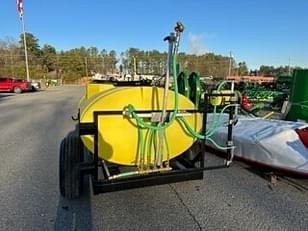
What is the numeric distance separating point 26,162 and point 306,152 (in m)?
4.35

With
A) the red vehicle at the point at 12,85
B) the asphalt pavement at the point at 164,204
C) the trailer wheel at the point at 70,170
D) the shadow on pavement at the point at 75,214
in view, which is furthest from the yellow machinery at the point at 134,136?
the red vehicle at the point at 12,85

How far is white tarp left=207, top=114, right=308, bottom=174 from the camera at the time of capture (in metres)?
3.89

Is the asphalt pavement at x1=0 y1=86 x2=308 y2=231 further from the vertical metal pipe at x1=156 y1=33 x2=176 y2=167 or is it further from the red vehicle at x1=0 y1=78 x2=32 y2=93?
the red vehicle at x1=0 y1=78 x2=32 y2=93

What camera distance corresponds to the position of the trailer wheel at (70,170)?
3484 mm

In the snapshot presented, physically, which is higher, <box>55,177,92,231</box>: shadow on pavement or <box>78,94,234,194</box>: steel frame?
<box>78,94,234,194</box>: steel frame

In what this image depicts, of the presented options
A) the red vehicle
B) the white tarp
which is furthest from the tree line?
the white tarp

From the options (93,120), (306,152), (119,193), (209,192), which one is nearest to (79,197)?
(119,193)

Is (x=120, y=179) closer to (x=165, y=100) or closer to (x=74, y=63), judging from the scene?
(x=165, y=100)

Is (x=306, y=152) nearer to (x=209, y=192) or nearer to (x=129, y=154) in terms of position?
(x=209, y=192)

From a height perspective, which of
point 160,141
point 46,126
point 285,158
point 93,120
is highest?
point 93,120

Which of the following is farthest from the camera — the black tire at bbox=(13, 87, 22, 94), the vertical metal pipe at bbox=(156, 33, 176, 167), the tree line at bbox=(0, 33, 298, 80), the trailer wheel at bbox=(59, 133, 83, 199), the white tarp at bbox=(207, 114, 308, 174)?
the tree line at bbox=(0, 33, 298, 80)

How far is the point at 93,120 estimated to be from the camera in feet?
10.3

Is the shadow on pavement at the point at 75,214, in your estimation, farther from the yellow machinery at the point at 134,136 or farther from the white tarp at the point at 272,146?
the white tarp at the point at 272,146

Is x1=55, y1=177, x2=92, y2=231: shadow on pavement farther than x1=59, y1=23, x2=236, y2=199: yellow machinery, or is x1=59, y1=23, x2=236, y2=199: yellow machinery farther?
x1=59, y1=23, x2=236, y2=199: yellow machinery
